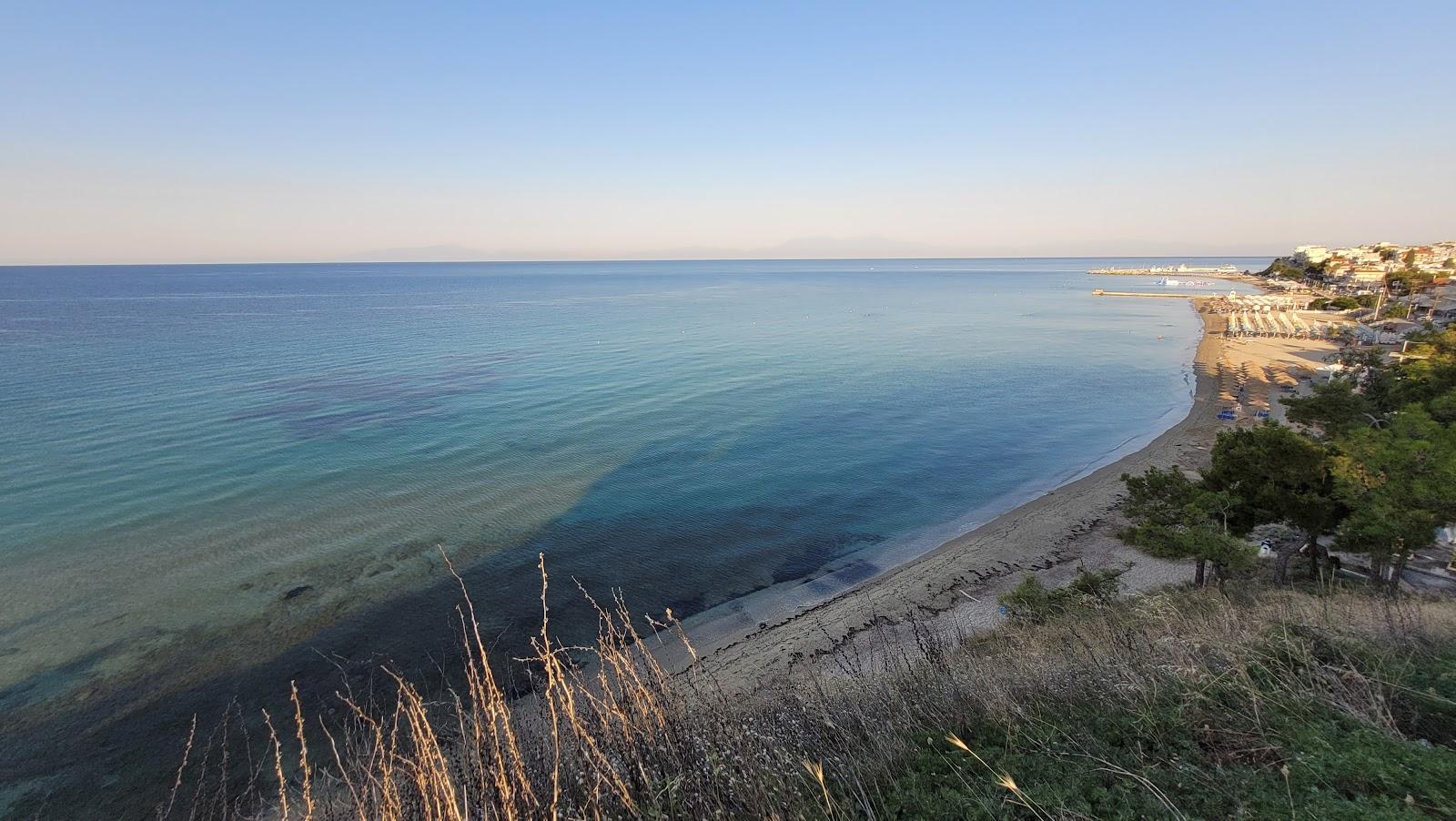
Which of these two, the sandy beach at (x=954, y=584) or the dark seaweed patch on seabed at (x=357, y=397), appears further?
the dark seaweed patch on seabed at (x=357, y=397)

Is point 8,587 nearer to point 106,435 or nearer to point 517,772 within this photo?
point 106,435

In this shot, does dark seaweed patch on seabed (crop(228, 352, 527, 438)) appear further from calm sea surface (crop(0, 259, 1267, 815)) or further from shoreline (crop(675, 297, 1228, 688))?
shoreline (crop(675, 297, 1228, 688))

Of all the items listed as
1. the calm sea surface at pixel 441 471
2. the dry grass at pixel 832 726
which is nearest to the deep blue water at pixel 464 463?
the calm sea surface at pixel 441 471

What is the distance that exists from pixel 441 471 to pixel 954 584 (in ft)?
71.1

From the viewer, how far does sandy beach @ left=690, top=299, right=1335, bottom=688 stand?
50.0 feet

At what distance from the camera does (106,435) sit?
94.5 ft

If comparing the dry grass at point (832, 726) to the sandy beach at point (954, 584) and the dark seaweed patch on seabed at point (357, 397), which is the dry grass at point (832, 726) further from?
the dark seaweed patch on seabed at point (357, 397)

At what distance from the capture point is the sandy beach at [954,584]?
15250 mm

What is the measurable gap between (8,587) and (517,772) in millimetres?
23527

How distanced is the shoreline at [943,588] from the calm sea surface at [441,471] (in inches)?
68.7

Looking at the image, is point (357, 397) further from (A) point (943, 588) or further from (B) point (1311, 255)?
(B) point (1311, 255)

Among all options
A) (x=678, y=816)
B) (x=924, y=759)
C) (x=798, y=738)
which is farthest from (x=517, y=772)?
(x=924, y=759)

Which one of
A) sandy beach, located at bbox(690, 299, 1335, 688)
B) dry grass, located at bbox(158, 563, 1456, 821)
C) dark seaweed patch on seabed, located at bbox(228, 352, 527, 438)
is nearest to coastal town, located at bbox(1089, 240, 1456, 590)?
sandy beach, located at bbox(690, 299, 1335, 688)

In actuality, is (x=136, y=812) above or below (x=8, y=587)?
below
